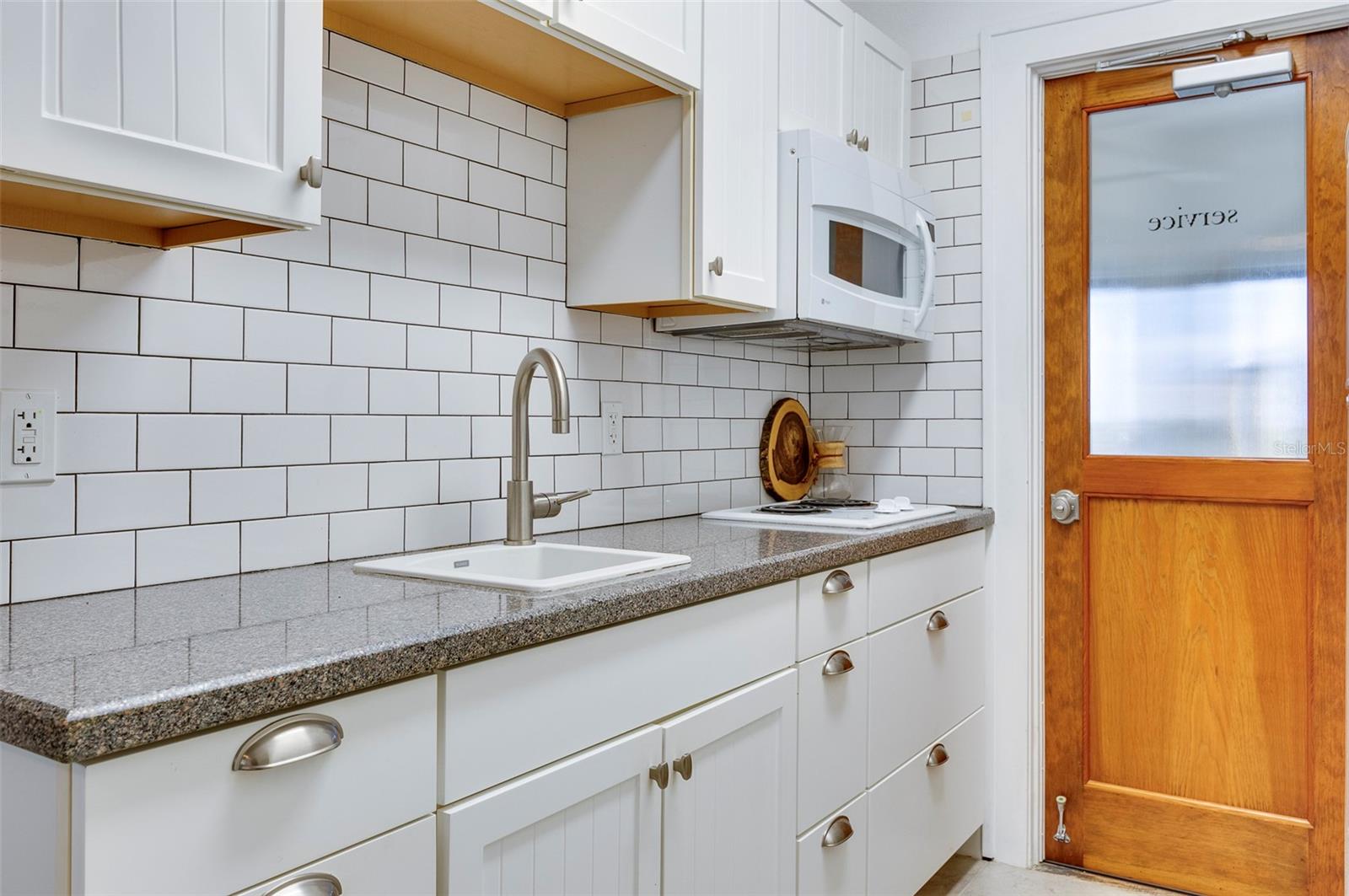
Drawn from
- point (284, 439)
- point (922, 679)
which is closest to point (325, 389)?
point (284, 439)

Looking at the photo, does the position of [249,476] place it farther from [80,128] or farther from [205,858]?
[205,858]

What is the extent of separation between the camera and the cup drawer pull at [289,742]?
924 millimetres

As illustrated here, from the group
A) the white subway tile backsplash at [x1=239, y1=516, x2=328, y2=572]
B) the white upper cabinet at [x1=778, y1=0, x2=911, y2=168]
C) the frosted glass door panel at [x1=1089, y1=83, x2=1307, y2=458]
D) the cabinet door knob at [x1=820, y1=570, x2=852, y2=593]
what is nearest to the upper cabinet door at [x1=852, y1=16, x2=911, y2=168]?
the white upper cabinet at [x1=778, y1=0, x2=911, y2=168]

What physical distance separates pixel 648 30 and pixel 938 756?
184 centimetres

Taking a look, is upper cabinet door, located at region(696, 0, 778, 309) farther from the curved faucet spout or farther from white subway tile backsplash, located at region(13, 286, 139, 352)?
white subway tile backsplash, located at region(13, 286, 139, 352)

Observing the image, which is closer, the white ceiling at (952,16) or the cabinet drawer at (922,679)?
the cabinet drawer at (922,679)

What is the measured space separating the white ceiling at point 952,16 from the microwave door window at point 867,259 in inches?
28.1

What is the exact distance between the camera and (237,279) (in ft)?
5.06

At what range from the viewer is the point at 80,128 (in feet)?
3.46

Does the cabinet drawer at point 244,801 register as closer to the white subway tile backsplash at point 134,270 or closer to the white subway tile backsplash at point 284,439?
the white subway tile backsplash at point 284,439

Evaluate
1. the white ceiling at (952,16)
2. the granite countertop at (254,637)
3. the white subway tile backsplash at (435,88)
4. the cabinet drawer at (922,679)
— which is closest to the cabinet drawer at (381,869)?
the granite countertop at (254,637)

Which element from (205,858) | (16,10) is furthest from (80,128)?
(205,858)

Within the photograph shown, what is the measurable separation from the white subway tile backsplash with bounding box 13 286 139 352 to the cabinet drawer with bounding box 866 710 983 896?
1693mm

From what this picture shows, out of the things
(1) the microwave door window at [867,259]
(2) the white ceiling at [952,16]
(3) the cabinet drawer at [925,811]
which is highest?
(2) the white ceiling at [952,16]
